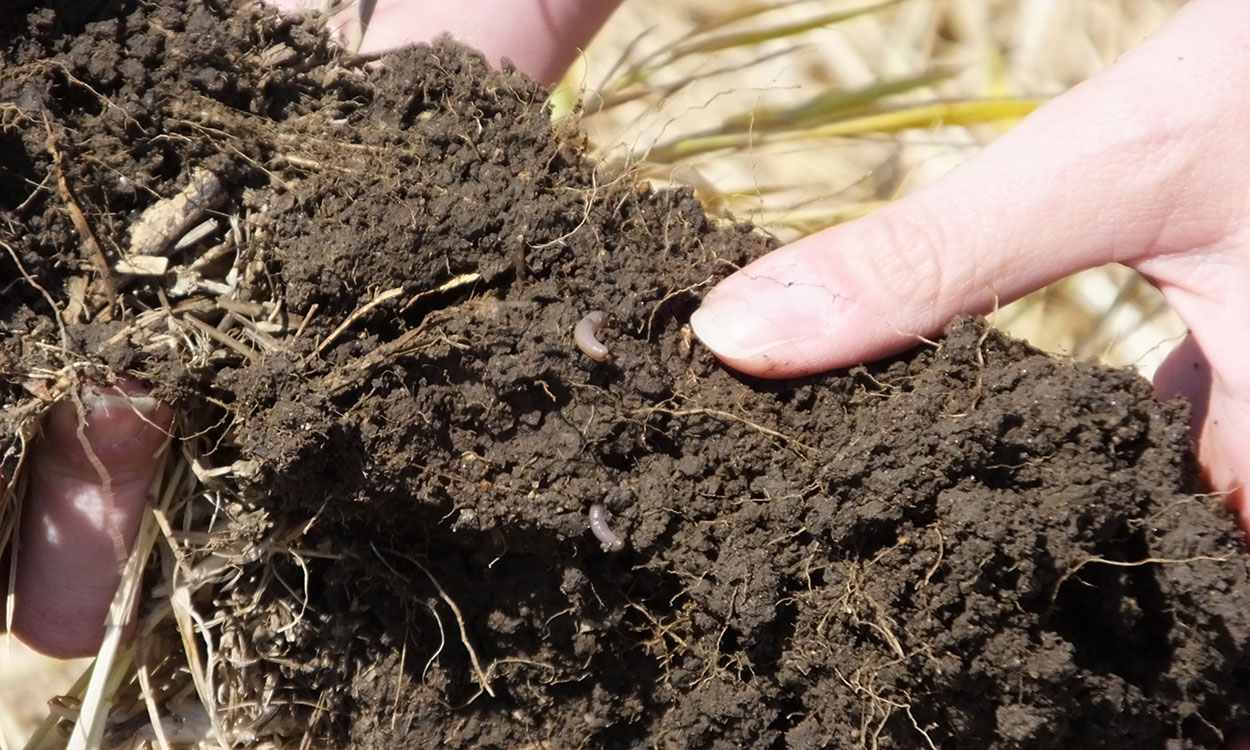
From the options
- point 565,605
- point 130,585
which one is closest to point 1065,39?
point 565,605

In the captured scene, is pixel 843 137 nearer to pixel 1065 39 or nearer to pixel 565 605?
pixel 1065 39

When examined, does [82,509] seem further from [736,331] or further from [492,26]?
[492,26]

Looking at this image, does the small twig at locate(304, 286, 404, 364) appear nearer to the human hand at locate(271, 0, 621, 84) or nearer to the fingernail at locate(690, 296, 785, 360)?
the fingernail at locate(690, 296, 785, 360)

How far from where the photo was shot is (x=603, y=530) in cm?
170

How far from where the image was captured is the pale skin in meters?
1.81

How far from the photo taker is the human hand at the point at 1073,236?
1.81 metres

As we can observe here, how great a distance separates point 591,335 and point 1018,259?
88 centimetres

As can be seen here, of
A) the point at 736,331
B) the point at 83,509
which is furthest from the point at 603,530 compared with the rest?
the point at 83,509

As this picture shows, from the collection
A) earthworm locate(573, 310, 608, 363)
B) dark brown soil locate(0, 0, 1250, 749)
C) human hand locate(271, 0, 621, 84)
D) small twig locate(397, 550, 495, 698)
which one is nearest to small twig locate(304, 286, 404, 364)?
dark brown soil locate(0, 0, 1250, 749)

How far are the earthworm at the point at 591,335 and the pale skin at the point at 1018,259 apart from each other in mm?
203

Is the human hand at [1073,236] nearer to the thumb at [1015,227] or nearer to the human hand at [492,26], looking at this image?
the thumb at [1015,227]

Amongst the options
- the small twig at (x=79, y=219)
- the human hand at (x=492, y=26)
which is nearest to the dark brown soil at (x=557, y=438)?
the small twig at (x=79, y=219)

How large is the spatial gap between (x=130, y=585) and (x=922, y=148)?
3.01 metres

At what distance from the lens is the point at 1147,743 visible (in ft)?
5.89
